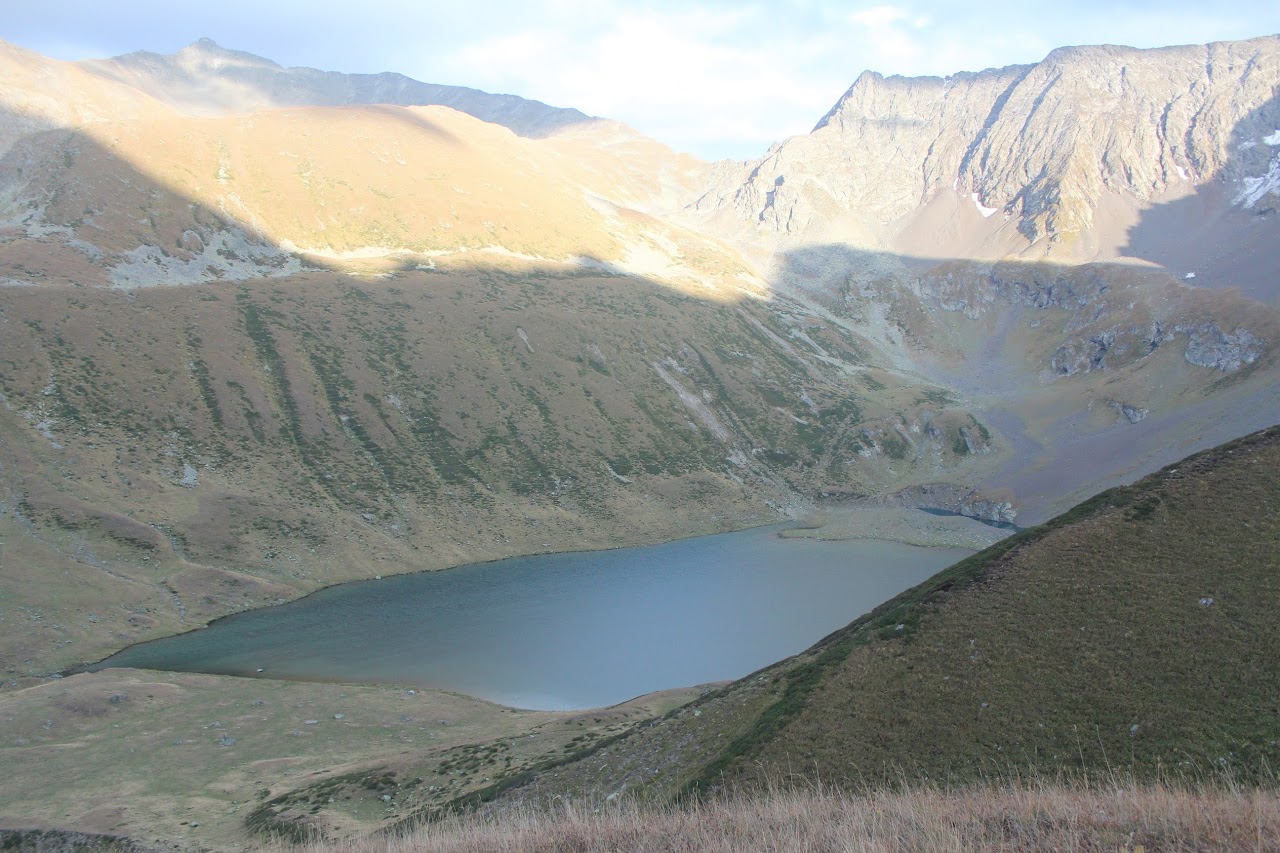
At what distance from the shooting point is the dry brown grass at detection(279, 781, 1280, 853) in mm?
10852

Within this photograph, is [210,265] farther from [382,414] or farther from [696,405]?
[696,405]

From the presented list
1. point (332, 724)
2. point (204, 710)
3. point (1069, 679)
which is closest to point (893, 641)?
point (1069, 679)

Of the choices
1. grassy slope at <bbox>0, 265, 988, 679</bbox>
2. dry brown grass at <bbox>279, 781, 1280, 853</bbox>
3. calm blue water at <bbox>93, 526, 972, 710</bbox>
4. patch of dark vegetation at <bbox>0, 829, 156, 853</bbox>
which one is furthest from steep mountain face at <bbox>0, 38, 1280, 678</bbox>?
dry brown grass at <bbox>279, 781, 1280, 853</bbox>

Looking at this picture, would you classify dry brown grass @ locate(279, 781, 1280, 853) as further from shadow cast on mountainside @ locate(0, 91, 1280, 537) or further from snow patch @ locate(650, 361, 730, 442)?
snow patch @ locate(650, 361, 730, 442)

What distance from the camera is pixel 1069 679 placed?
2250cm

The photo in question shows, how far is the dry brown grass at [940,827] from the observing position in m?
10.9

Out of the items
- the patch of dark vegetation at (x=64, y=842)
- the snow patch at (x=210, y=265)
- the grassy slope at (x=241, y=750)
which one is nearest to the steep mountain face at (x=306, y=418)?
the snow patch at (x=210, y=265)

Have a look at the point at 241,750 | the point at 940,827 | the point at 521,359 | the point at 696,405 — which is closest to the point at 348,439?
the point at 521,359

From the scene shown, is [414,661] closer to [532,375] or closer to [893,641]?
[893,641]

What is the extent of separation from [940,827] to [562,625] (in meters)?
76.6

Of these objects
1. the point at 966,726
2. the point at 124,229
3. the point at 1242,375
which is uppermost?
the point at 124,229

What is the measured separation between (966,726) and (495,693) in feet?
174

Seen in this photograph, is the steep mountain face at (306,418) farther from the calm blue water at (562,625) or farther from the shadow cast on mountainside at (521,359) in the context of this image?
the calm blue water at (562,625)

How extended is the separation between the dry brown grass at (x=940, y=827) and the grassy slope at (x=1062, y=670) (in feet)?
11.8
